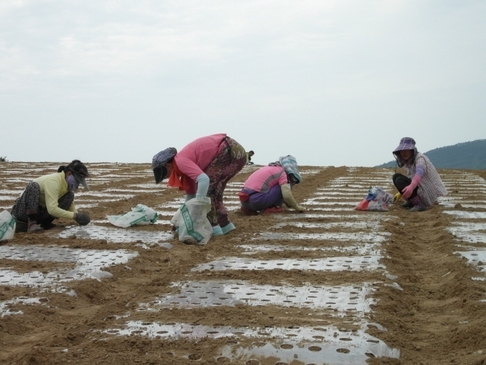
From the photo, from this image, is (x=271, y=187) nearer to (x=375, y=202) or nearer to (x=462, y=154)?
(x=375, y=202)

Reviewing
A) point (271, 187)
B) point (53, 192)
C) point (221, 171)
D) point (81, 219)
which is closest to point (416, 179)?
point (271, 187)

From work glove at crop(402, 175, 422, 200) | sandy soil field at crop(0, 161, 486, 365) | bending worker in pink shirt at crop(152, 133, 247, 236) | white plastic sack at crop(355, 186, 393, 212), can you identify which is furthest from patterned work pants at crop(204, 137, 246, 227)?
work glove at crop(402, 175, 422, 200)

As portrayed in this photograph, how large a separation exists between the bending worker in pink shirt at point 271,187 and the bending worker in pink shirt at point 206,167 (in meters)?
1.04

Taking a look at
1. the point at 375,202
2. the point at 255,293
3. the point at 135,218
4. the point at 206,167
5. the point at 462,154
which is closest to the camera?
the point at 255,293

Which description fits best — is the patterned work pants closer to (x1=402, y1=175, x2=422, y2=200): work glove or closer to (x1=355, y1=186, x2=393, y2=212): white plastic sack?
(x1=355, y1=186, x2=393, y2=212): white plastic sack

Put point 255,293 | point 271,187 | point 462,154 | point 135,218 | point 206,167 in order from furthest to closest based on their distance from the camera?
point 462,154, point 271,187, point 135,218, point 206,167, point 255,293

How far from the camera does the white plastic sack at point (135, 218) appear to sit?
7184 mm

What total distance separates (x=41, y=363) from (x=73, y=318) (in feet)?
2.82

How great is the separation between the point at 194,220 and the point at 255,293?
2.06 metres

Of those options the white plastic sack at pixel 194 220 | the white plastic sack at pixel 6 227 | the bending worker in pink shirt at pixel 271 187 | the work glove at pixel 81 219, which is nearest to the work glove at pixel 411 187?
the bending worker in pink shirt at pixel 271 187

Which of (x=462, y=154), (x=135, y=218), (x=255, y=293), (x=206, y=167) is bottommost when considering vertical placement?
(x=255, y=293)

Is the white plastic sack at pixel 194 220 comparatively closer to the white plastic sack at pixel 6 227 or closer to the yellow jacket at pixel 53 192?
the yellow jacket at pixel 53 192

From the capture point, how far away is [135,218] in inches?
285

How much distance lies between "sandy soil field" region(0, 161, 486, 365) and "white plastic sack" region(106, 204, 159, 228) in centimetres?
11
